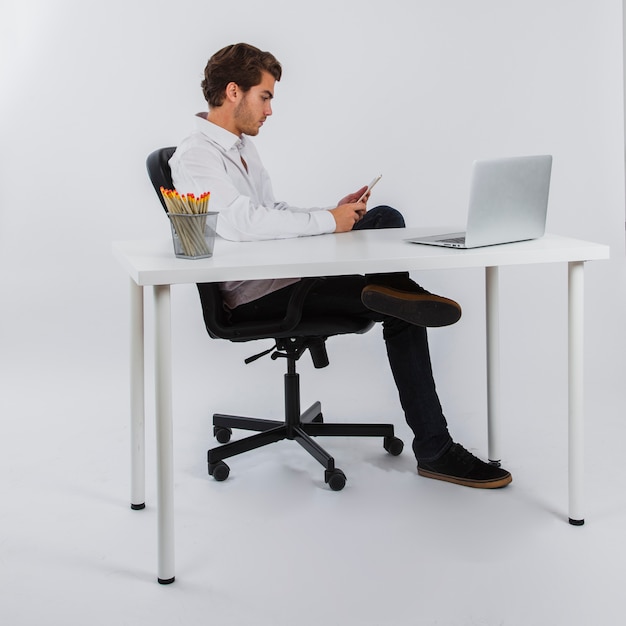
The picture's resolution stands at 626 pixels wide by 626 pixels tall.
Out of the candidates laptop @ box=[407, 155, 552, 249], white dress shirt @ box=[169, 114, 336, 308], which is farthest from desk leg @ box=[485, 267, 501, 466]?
white dress shirt @ box=[169, 114, 336, 308]

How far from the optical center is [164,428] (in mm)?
2125

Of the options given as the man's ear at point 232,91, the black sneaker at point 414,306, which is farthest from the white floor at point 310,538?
the man's ear at point 232,91

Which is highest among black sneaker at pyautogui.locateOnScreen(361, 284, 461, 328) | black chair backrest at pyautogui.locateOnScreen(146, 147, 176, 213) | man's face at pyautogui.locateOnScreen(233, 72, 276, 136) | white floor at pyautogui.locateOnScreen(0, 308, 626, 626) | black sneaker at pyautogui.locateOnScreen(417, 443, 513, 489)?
man's face at pyautogui.locateOnScreen(233, 72, 276, 136)

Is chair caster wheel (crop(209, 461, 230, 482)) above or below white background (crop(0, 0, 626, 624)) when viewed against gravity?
below

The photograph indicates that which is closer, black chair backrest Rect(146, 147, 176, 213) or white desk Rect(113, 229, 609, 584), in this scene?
white desk Rect(113, 229, 609, 584)

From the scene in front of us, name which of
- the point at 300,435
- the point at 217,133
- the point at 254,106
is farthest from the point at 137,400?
the point at 254,106

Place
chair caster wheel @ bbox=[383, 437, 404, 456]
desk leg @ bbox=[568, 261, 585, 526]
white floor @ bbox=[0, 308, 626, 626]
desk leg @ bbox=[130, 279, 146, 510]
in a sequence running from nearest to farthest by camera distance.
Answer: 1. white floor @ bbox=[0, 308, 626, 626]
2. desk leg @ bbox=[568, 261, 585, 526]
3. desk leg @ bbox=[130, 279, 146, 510]
4. chair caster wheel @ bbox=[383, 437, 404, 456]

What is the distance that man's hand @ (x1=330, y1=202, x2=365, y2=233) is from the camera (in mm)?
2727

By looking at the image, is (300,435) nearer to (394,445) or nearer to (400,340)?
(394,445)

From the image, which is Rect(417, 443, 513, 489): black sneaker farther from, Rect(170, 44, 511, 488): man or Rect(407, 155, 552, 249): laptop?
Rect(407, 155, 552, 249): laptop

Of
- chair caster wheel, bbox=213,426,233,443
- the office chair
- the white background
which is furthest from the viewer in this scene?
the white background

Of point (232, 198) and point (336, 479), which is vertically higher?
point (232, 198)

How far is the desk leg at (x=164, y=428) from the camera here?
82.6 inches

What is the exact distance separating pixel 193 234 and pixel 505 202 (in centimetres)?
76
